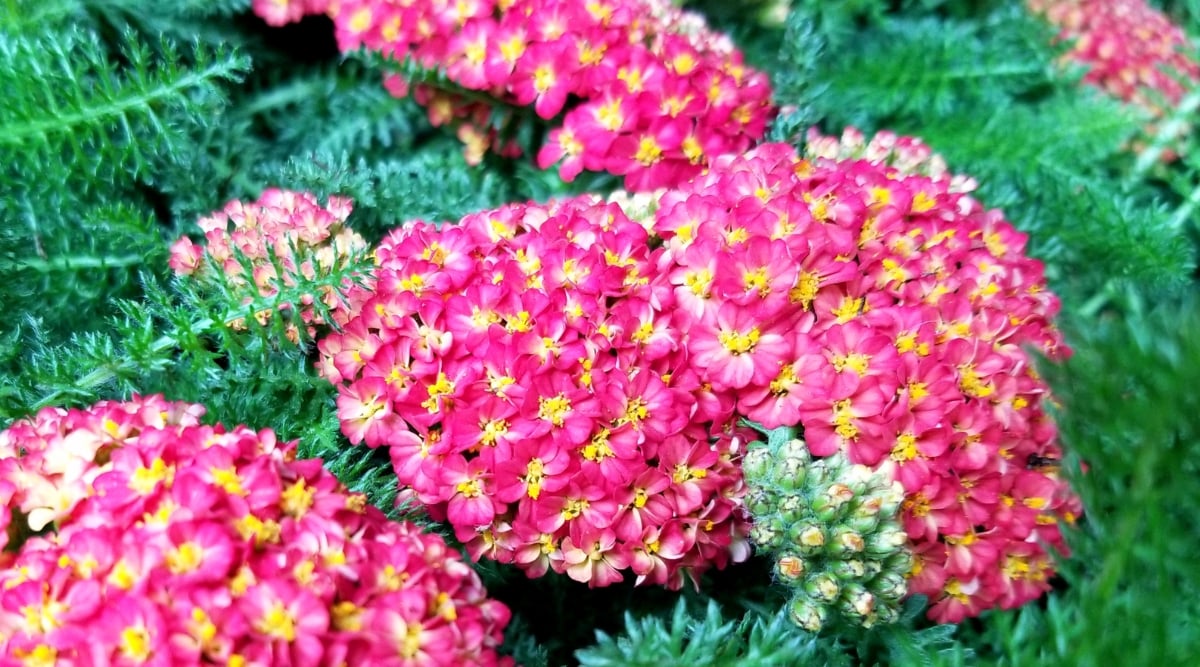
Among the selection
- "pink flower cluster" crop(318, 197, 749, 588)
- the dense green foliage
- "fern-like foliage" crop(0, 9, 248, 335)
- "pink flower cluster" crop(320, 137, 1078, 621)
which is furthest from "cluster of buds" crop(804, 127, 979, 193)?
"fern-like foliage" crop(0, 9, 248, 335)

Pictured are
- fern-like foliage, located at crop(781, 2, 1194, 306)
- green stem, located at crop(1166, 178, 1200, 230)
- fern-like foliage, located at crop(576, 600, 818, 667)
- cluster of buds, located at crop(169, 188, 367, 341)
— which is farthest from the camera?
green stem, located at crop(1166, 178, 1200, 230)

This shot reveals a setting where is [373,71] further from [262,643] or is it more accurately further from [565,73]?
[262,643]

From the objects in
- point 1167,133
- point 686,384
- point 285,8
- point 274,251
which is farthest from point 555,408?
point 1167,133

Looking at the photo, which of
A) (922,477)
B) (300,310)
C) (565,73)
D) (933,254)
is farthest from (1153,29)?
(300,310)

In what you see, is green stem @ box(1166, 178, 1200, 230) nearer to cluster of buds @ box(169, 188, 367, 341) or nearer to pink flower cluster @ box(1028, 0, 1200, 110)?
pink flower cluster @ box(1028, 0, 1200, 110)

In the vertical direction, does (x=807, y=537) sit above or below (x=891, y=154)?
below

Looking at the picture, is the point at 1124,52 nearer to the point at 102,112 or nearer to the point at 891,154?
the point at 891,154
